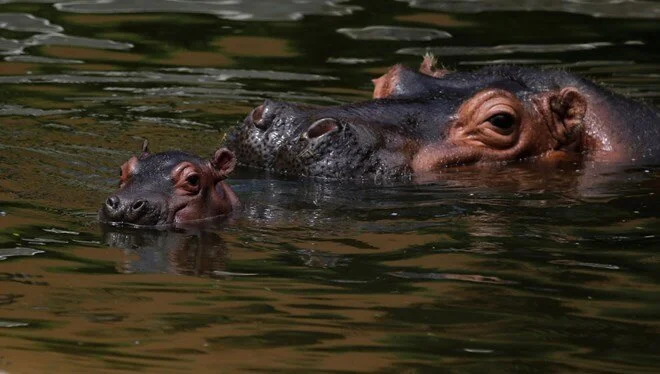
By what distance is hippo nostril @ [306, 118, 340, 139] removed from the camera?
9172 mm

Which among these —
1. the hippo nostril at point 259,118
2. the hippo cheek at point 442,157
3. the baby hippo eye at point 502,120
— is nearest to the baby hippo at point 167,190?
the hippo nostril at point 259,118

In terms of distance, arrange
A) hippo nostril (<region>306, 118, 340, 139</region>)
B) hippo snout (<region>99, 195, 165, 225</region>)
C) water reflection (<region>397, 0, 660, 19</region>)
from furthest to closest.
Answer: water reflection (<region>397, 0, 660, 19</region>) < hippo nostril (<region>306, 118, 340, 139</region>) < hippo snout (<region>99, 195, 165, 225</region>)

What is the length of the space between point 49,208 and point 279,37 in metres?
6.13

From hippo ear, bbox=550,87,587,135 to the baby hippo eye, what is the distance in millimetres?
323

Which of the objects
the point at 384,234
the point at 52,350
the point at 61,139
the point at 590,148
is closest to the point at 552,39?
the point at 590,148

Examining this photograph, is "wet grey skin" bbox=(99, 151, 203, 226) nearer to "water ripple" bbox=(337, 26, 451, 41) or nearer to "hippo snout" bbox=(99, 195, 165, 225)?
"hippo snout" bbox=(99, 195, 165, 225)

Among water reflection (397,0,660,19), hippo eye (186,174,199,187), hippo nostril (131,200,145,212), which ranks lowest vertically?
hippo nostril (131,200,145,212)

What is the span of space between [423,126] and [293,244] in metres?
2.41

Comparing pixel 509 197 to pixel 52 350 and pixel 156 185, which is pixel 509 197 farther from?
pixel 52 350

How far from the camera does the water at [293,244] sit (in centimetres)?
579

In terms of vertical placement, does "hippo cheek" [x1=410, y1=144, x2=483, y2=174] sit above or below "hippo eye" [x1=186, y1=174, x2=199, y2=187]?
below

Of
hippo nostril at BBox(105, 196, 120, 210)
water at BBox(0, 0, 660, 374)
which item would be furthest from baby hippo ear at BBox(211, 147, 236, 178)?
hippo nostril at BBox(105, 196, 120, 210)

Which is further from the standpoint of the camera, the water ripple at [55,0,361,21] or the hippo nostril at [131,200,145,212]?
the water ripple at [55,0,361,21]

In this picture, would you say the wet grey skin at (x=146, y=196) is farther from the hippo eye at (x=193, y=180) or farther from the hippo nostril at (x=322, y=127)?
the hippo nostril at (x=322, y=127)
